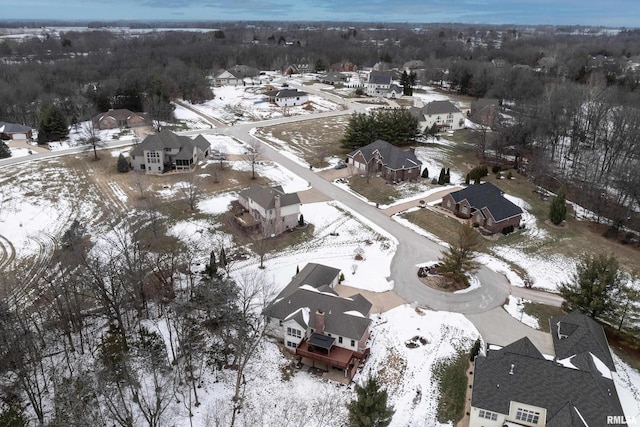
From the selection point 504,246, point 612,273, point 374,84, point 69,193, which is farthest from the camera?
point 374,84

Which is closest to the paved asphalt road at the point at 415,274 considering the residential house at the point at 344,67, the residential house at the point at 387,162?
the residential house at the point at 387,162

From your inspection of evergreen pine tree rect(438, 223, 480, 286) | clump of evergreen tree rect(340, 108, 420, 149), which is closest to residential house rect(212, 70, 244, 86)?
clump of evergreen tree rect(340, 108, 420, 149)

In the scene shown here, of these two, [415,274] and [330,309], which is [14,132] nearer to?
[330,309]

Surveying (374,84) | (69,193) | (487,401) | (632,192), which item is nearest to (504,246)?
(632,192)

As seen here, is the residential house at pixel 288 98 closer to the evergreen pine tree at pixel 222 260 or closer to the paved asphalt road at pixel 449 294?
the paved asphalt road at pixel 449 294

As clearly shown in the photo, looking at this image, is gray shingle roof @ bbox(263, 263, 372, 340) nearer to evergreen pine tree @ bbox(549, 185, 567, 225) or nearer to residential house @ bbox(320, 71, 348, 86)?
evergreen pine tree @ bbox(549, 185, 567, 225)

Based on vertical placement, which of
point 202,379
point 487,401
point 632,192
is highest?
point 632,192

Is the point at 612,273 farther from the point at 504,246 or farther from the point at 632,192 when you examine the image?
the point at 632,192

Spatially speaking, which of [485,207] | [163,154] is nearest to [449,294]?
[485,207]

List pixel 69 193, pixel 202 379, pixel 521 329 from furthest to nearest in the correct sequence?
1. pixel 69 193
2. pixel 521 329
3. pixel 202 379
